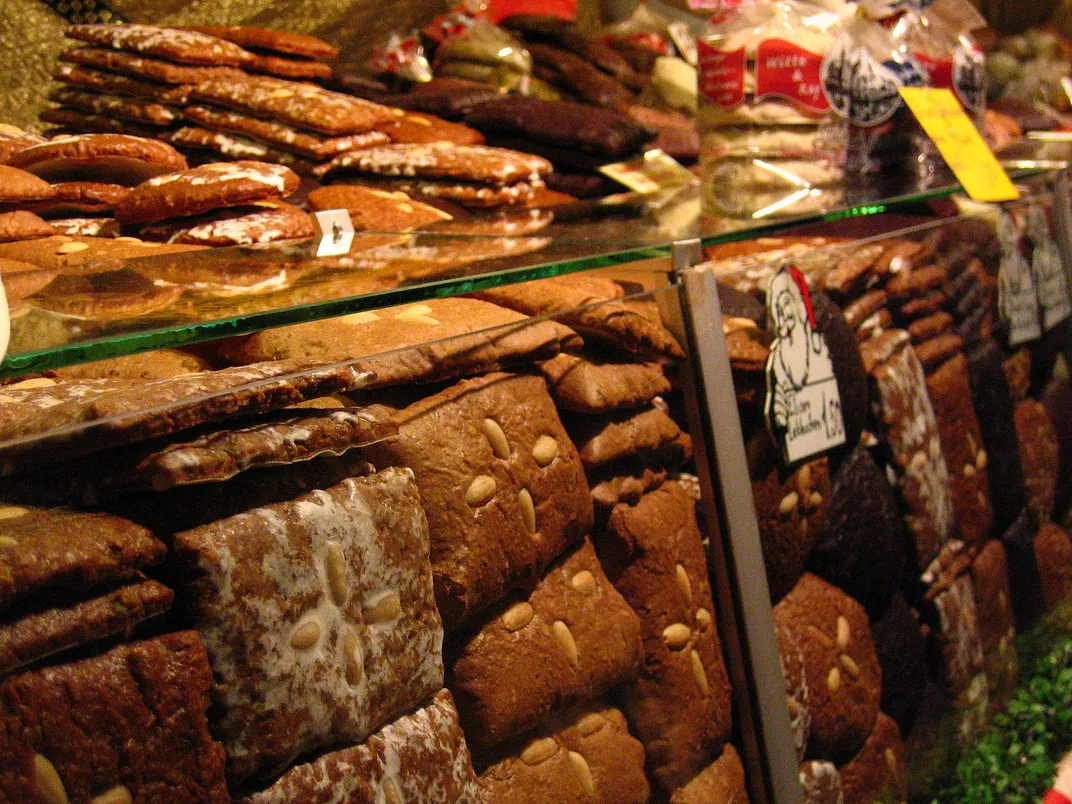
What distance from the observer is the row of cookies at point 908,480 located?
1.28m

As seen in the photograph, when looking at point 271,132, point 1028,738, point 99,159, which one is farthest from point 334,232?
point 1028,738

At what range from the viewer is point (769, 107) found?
1.86 meters

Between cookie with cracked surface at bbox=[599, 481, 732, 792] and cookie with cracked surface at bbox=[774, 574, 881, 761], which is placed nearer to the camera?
cookie with cracked surface at bbox=[599, 481, 732, 792]

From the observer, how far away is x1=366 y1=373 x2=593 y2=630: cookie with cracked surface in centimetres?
85

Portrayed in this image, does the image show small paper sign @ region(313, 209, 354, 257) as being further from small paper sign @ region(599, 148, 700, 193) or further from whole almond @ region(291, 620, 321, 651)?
small paper sign @ region(599, 148, 700, 193)

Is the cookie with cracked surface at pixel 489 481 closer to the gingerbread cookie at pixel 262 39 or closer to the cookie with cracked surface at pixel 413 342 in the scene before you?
the cookie with cracked surface at pixel 413 342

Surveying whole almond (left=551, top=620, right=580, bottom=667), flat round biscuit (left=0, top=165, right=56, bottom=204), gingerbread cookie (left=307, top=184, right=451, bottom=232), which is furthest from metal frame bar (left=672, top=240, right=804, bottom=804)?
flat round biscuit (left=0, top=165, right=56, bottom=204)

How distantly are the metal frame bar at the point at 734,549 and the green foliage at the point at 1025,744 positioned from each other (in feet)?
1.56

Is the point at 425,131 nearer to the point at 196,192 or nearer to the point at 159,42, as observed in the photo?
the point at 159,42

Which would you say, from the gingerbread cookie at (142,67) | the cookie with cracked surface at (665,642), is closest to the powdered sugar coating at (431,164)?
the gingerbread cookie at (142,67)

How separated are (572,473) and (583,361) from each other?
0.42 feet

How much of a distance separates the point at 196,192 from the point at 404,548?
835 mm

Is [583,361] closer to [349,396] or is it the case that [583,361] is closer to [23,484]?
[349,396]

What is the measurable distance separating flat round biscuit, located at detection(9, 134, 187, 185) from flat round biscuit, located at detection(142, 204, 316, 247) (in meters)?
0.14
